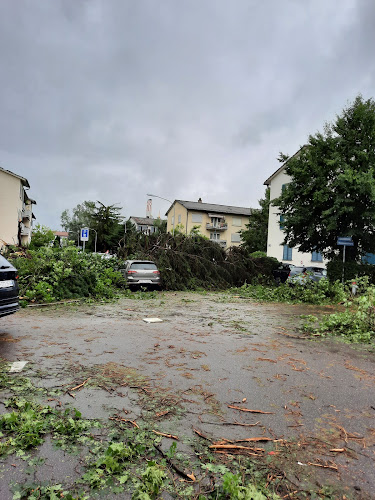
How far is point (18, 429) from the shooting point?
2936 millimetres

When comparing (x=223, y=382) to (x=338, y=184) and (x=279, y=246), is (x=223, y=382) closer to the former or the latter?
(x=338, y=184)

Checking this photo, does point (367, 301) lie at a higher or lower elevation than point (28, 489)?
higher

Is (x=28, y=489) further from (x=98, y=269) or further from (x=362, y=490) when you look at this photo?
(x=98, y=269)

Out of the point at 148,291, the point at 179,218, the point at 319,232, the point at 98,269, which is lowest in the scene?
the point at 148,291

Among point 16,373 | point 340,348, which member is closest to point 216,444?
point 16,373

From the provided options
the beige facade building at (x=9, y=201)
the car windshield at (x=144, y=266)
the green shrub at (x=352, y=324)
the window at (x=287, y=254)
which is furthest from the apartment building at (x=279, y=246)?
the beige facade building at (x=9, y=201)

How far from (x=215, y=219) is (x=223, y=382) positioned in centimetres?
6373

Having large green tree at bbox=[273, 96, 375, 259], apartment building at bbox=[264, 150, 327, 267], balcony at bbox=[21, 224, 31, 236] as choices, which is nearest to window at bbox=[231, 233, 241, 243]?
apartment building at bbox=[264, 150, 327, 267]

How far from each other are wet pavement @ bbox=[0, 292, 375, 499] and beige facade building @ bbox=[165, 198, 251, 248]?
5729cm

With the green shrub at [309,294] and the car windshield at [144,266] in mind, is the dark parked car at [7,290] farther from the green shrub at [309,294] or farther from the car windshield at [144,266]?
the green shrub at [309,294]

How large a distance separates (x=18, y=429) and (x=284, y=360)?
3899mm

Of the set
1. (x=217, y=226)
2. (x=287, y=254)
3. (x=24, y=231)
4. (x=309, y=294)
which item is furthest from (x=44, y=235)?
(x=217, y=226)

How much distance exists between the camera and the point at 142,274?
55.1 feet

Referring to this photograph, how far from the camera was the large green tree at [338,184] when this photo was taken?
643 inches
